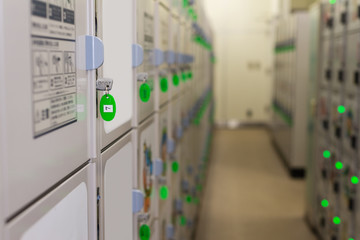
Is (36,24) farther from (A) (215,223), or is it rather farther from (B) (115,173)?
(A) (215,223)

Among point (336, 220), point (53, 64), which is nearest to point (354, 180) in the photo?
point (336, 220)

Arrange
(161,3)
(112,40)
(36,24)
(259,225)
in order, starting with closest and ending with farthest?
(36,24) → (112,40) → (161,3) → (259,225)

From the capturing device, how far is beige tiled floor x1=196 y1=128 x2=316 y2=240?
4344 millimetres

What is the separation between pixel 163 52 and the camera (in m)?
2.21

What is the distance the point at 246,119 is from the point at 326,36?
21.5 ft

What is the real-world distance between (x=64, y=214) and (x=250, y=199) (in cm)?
453

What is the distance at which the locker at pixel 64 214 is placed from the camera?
82 cm

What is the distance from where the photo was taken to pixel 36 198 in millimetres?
864

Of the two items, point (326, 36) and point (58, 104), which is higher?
point (326, 36)

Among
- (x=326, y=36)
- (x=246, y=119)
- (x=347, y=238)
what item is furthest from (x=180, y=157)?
(x=246, y=119)

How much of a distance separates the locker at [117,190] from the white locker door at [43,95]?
0.57 feet

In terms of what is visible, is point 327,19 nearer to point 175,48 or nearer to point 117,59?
point 175,48

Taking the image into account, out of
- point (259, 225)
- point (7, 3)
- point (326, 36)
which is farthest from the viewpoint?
point (259, 225)

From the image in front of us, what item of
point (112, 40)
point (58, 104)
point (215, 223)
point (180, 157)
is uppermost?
point (112, 40)
